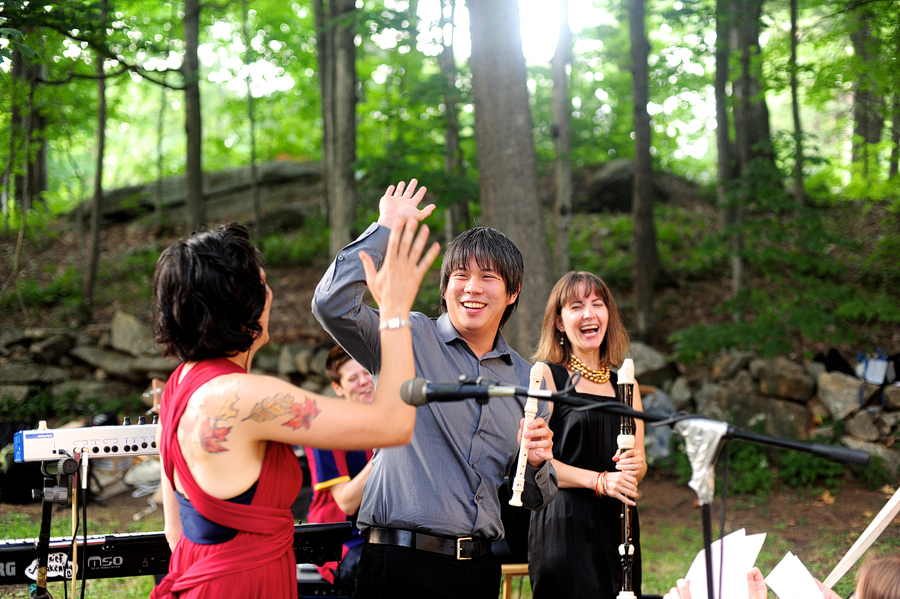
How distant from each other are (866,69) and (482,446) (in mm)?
6894

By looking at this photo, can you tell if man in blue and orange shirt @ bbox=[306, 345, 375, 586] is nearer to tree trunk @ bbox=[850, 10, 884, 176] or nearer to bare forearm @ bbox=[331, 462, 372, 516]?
bare forearm @ bbox=[331, 462, 372, 516]

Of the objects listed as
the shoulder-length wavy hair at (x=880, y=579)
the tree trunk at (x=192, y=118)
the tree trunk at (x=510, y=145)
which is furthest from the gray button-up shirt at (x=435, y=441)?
the tree trunk at (x=192, y=118)

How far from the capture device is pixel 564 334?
3.32 metres

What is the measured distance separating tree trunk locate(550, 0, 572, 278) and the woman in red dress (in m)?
6.94

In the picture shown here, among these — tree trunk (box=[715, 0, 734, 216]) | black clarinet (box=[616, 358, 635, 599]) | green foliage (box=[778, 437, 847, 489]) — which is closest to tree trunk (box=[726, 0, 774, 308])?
tree trunk (box=[715, 0, 734, 216])

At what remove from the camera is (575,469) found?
2957 millimetres

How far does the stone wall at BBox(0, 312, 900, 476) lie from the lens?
736 cm

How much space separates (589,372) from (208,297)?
1937 millimetres

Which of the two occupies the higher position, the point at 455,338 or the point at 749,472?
the point at 455,338

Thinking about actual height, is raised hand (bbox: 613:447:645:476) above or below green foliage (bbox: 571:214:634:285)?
below

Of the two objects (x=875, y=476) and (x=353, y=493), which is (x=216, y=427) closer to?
(x=353, y=493)

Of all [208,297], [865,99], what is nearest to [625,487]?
[208,297]

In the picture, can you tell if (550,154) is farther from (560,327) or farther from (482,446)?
(482,446)

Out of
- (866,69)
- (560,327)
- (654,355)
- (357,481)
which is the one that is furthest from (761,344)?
(357,481)
